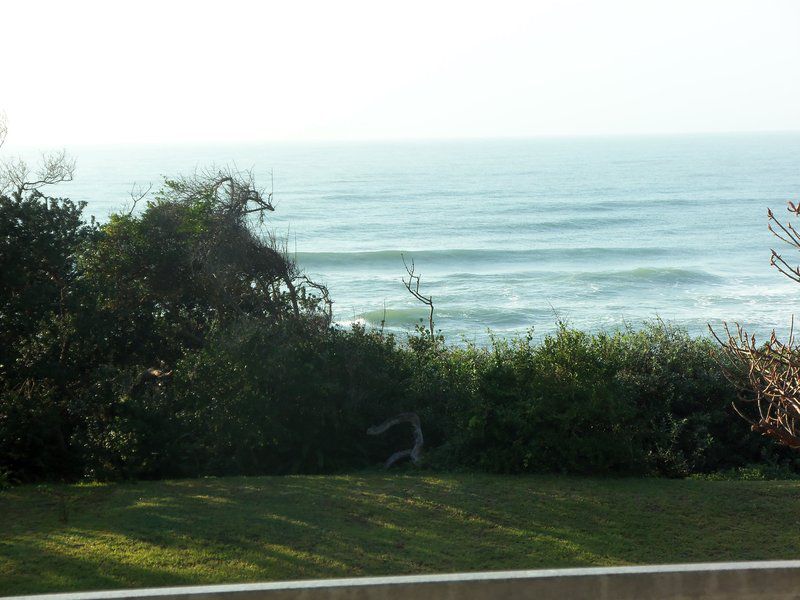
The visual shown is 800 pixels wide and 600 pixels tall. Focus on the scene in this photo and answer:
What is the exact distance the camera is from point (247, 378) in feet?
38.4

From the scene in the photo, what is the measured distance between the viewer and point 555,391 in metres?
Result: 10.8

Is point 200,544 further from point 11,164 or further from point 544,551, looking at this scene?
point 11,164

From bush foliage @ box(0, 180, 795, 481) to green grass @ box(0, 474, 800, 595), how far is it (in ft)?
3.44

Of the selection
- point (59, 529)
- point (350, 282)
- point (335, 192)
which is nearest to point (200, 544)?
point (59, 529)

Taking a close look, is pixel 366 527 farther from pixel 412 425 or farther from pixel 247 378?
pixel 412 425

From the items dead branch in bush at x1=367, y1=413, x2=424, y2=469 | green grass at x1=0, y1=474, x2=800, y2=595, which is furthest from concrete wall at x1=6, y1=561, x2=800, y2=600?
dead branch in bush at x1=367, y1=413, x2=424, y2=469

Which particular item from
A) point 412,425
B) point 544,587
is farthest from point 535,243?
point 544,587

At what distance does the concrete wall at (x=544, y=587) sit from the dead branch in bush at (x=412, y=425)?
6.52 metres

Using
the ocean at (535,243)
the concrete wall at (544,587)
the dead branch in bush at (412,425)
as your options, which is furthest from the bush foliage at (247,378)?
the concrete wall at (544,587)

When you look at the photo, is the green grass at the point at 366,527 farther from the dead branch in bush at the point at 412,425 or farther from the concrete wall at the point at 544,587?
the concrete wall at the point at 544,587

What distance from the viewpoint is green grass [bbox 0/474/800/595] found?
6879 millimetres

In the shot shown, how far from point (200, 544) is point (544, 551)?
2876 millimetres

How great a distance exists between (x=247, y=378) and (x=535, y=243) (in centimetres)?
4768

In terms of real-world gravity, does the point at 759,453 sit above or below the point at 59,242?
below
